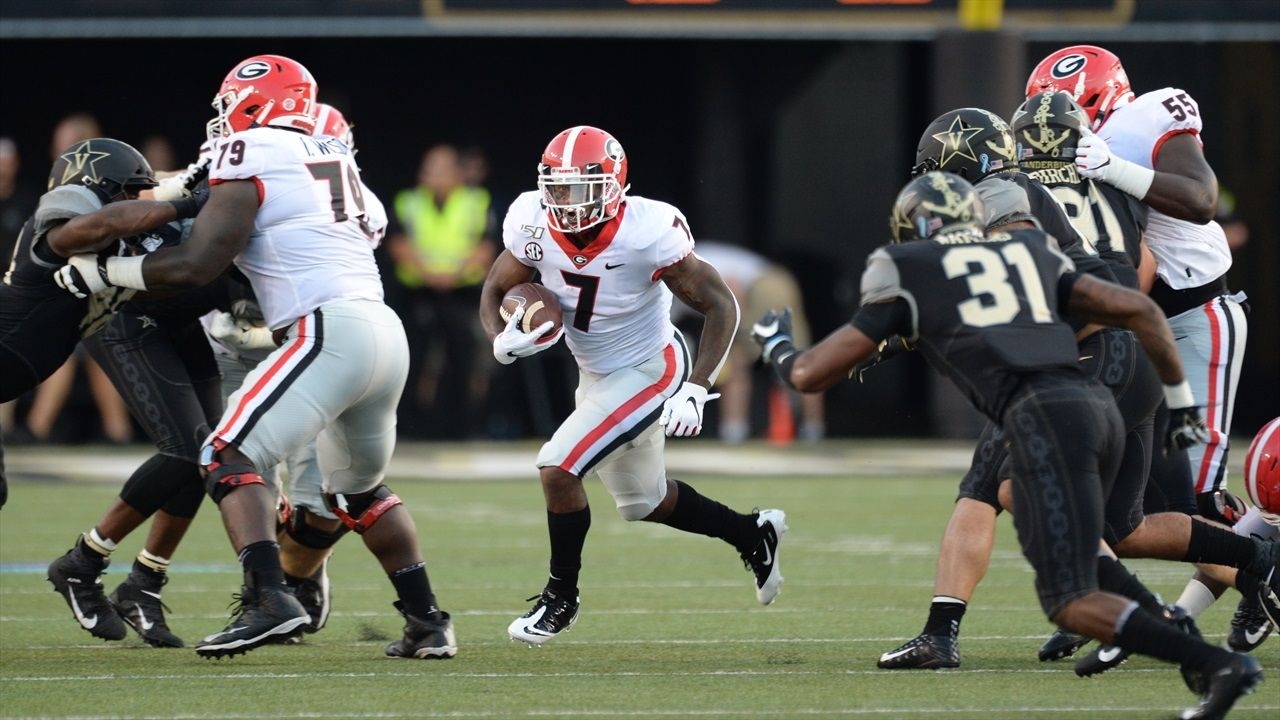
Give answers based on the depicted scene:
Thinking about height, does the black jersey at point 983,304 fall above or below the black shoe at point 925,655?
above

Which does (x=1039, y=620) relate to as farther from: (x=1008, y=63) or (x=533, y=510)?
(x=1008, y=63)

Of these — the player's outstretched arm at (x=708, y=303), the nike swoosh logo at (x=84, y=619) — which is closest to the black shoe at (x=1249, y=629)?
the player's outstretched arm at (x=708, y=303)

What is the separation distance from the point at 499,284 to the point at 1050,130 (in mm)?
1719

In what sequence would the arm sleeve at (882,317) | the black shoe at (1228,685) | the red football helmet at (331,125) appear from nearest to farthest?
the black shoe at (1228,685)
the arm sleeve at (882,317)
the red football helmet at (331,125)

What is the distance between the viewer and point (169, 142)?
1527cm

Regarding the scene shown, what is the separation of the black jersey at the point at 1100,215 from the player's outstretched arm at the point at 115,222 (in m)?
2.51

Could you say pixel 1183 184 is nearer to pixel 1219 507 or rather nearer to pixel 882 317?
pixel 1219 507

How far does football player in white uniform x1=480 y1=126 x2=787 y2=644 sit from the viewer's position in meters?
5.71

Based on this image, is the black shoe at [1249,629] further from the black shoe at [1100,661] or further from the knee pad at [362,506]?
the knee pad at [362,506]

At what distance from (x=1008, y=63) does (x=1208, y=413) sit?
7.30 metres

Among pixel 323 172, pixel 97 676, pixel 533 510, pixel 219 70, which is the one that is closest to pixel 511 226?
pixel 323 172

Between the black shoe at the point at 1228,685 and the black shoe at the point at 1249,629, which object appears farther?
the black shoe at the point at 1249,629

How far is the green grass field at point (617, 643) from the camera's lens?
4785 mm

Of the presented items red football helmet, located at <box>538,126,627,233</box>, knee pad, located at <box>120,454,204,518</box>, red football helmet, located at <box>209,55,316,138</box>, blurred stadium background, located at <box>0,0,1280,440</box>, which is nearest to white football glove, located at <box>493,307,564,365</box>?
red football helmet, located at <box>538,126,627,233</box>
